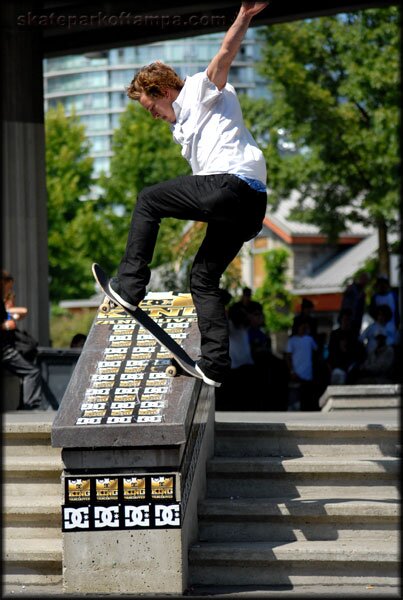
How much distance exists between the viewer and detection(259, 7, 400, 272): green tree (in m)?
32.1

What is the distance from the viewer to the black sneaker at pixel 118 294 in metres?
7.09

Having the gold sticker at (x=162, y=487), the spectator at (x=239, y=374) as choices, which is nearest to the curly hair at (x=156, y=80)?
the gold sticker at (x=162, y=487)

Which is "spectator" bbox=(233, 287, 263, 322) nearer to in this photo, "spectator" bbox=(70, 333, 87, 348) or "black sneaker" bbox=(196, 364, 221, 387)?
"spectator" bbox=(70, 333, 87, 348)

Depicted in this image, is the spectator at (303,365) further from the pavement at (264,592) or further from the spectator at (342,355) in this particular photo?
the pavement at (264,592)

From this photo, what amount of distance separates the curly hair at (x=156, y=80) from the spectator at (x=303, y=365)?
323 inches

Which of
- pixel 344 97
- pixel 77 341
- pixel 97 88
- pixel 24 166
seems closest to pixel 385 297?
pixel 77 341

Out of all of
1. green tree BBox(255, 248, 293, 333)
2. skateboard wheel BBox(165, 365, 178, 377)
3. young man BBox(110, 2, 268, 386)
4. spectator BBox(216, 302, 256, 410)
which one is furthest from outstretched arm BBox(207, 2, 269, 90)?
green tree BBox(255, 248, 293, 333)

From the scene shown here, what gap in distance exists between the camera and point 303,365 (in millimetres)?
14695

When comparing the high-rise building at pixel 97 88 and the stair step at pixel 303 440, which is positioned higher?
the high-rise building at pixel 97 88

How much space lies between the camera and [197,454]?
771 cm

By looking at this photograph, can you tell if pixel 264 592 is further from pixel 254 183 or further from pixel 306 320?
pixel 306 320

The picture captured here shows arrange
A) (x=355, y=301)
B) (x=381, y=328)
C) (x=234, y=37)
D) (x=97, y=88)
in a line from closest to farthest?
(x=234, y=37) → (x=381, y=328) → (x=355, y=301) → (x=97, y=88)

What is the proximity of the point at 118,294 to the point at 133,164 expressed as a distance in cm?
4692

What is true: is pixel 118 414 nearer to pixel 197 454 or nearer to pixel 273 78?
pixel 197 454
